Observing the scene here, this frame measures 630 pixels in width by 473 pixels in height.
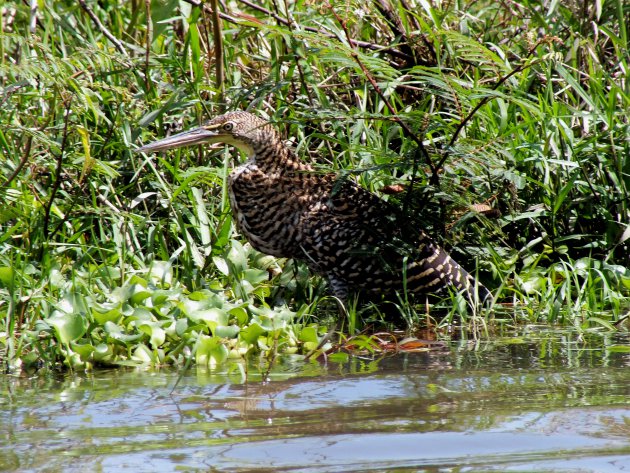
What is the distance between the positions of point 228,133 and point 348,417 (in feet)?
7.02

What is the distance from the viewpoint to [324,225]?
16.0 feet

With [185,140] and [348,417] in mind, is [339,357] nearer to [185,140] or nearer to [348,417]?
[348,417]

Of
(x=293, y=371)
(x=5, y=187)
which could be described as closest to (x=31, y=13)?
(x=5, y=187)

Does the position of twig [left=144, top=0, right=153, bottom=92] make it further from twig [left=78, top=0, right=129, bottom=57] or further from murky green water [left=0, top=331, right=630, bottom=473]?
murky green water [left=0, top=331, right=630, bottom=473]

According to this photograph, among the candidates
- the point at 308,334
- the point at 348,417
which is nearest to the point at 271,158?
the point at 308,334

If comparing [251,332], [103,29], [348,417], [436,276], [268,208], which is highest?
[103,29]

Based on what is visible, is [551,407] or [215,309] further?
[215,309]

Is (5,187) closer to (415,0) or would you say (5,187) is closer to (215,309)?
(215,309)

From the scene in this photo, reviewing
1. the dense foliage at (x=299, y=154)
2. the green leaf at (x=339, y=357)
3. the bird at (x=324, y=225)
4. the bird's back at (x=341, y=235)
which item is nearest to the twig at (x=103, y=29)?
the dense foliage at (x=299, y=154)

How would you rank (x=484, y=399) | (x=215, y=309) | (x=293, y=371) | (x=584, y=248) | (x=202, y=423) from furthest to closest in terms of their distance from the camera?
(x=584, y=248) < (x=215, y=309) < (x=293, y=371) < (x=484, y=399) < (x=202, y=423)

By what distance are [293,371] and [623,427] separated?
1.38m

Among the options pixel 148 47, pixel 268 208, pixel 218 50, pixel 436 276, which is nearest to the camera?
pixel 436 276

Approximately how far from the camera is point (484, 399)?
11.4 ft

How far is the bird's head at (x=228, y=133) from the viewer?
498 cm
